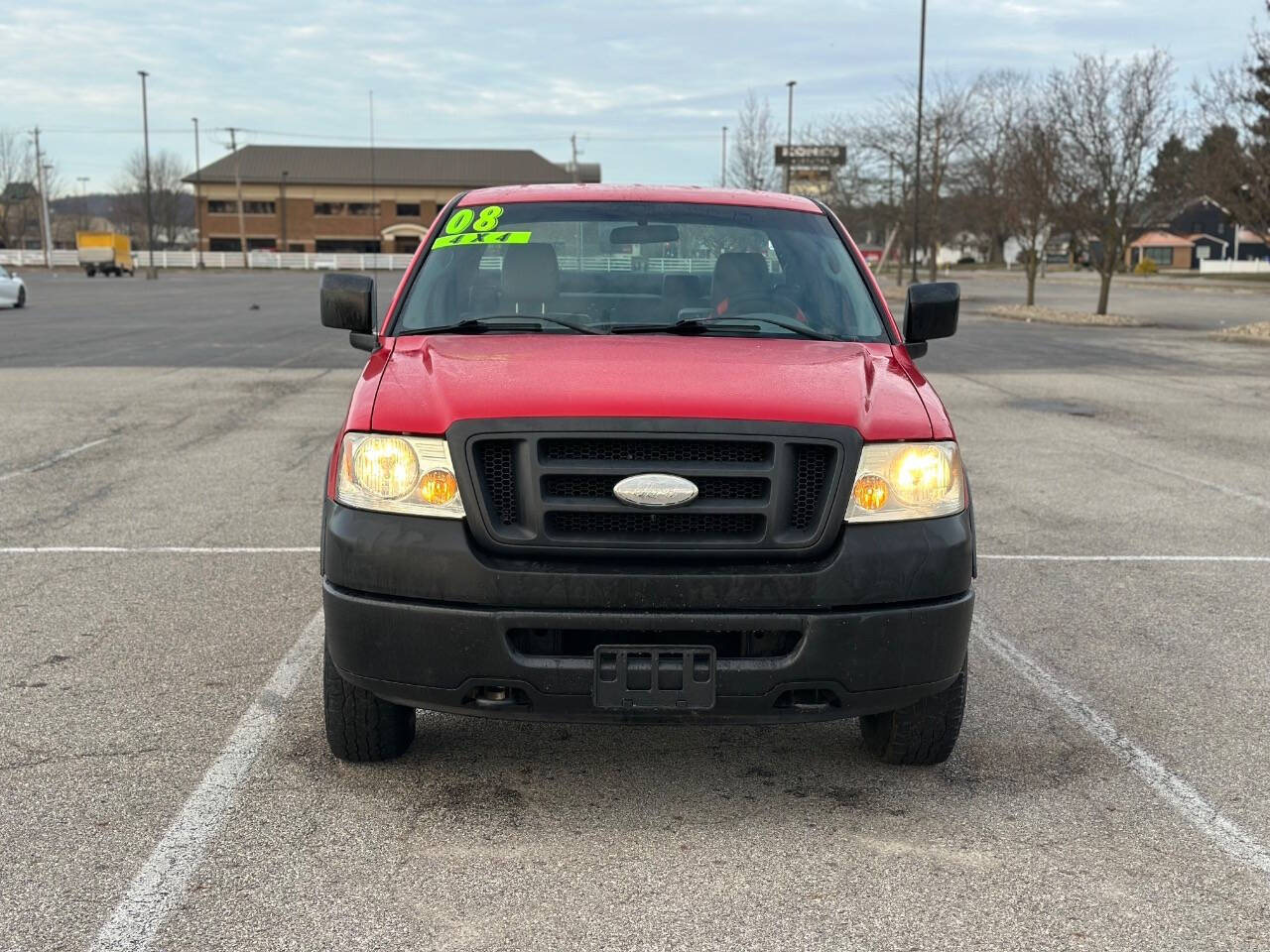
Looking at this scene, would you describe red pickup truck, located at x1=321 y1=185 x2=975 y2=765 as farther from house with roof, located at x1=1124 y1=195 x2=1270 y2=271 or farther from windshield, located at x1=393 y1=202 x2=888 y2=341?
house with roof, located at x1=1124 y1=195 x2=1270 y2=271

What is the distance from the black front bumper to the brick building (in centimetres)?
9649

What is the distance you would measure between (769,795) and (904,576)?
86cm

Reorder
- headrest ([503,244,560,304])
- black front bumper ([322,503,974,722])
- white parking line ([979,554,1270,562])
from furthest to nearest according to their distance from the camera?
white parking line ([979,554,1270,562]), headrest ([503,244,560,304]), black front bumper ([322,503,974,722])

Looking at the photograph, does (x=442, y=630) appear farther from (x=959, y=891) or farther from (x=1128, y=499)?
(x=1128, y=499)

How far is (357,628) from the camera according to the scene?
12.1 feet

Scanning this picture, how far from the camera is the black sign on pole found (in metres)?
54.7

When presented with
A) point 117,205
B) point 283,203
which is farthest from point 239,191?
point 117,205

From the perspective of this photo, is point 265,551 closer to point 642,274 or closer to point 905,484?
point 642,274

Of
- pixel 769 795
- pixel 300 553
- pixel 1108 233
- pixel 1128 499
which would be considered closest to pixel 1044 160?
pixel 1108 233

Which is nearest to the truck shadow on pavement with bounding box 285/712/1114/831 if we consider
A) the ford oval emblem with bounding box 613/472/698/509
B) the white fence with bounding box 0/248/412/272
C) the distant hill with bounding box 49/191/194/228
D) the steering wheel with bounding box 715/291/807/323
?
the ford oval emblem with bounding box 613/472/698/509

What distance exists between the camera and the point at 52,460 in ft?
34.2

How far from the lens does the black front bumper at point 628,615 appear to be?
356cm

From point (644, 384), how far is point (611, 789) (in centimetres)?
124

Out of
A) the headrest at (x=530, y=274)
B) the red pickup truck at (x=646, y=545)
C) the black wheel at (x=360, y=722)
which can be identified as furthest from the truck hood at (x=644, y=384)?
the black wheel at (x=360, y=722)
